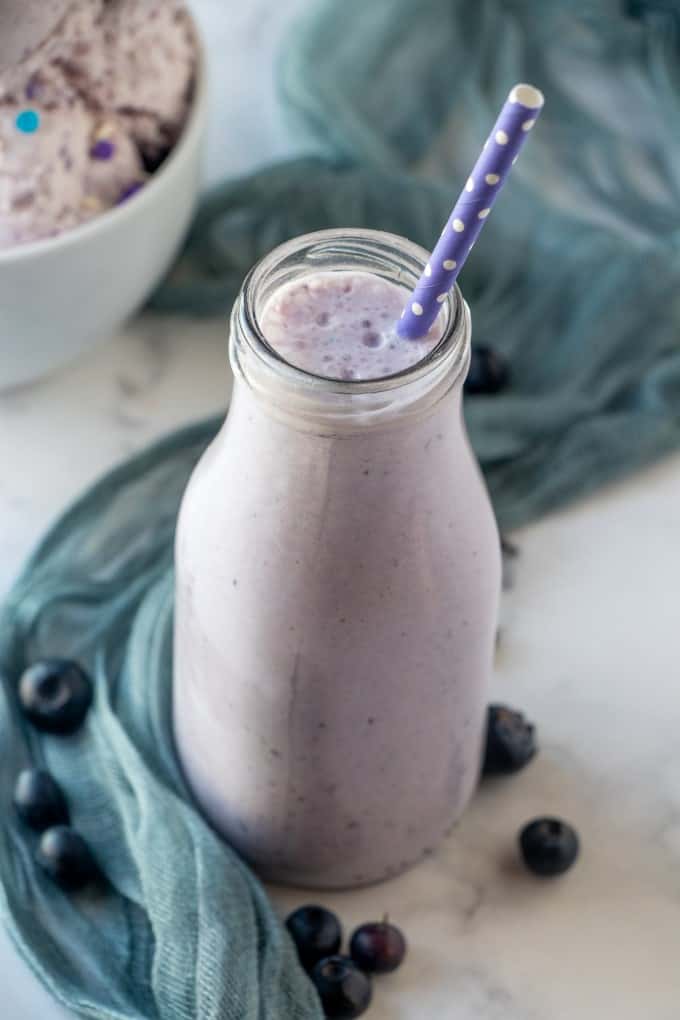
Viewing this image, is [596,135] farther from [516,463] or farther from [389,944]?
[389,944]

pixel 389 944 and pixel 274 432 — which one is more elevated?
pixel 274 432

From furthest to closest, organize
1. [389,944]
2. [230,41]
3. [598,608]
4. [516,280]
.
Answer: [230,41] < [516,280] < [598,608] < [389,944]

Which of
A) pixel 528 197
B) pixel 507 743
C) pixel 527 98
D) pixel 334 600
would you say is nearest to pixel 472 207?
pixel 527 98

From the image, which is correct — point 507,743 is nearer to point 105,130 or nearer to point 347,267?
point 347,267

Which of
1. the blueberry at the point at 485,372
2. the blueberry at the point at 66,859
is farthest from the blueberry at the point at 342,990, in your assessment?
the blueberry at the point at 485,372

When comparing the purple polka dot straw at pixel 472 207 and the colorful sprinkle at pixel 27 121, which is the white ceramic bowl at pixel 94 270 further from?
the purple polka dot straw at pixel 472 207

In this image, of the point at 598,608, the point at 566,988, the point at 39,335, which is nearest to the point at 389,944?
the point at 566,988
